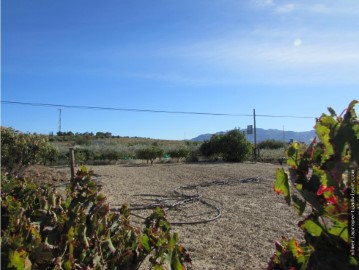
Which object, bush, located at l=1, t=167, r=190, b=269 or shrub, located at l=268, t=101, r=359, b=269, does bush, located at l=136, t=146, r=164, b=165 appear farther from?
shrub, located at l=268, t=101, r=359, b=269

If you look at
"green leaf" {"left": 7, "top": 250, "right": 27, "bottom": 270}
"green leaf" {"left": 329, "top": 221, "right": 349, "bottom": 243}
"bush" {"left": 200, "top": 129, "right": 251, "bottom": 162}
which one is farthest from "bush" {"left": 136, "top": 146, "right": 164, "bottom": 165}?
"green leaf" {"left": 329, "top": 221, "right": 349, "bottom": 243}

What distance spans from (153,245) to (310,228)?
4.16 feet

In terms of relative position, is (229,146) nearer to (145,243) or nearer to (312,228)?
(145,243)

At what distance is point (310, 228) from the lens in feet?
4.59

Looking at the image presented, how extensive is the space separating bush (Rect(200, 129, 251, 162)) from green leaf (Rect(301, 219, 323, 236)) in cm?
2247

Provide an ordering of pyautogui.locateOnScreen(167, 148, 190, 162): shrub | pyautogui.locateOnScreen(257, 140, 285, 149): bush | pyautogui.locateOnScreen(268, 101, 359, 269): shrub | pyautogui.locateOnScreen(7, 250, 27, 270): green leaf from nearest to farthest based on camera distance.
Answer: pyautogui.locateOnScreen(268, 101, 359, 269): shrub, pyautogui.locateOnScreen(7, 250, 27, 270): green leaf, pyautogui.locateOnScreen(167, 148, 190, 162): shrub, pyautogui.locateOnScreen(257, 140, 285, 149): bush

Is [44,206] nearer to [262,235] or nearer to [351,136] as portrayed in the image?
[351,136]

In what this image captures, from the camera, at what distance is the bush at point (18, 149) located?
39.8ft

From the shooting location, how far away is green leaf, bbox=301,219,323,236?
1.38 m

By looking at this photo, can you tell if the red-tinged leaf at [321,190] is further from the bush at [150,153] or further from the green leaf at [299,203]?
the bush at [150,153]

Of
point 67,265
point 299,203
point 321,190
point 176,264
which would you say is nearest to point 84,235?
point 67,265

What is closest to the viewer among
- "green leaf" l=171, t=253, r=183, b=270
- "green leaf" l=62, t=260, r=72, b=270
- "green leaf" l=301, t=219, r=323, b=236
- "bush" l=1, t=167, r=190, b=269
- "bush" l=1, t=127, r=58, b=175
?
"green leaf" l=301, t=219, r=323, b=236

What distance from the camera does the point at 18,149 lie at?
40.6 feet

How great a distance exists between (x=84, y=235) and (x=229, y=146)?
2209cm
